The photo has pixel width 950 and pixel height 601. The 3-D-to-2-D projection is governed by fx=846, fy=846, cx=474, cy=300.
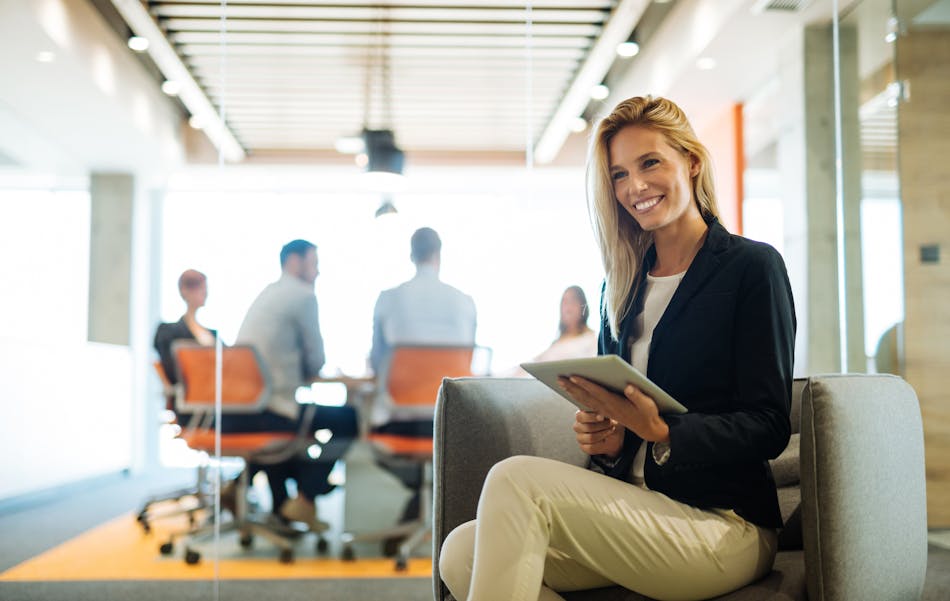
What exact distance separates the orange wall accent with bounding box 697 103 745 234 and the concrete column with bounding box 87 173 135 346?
244 cm

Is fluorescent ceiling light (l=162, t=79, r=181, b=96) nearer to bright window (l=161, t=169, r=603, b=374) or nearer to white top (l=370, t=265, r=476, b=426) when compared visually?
bright window (l=161, t=169, r=603, b=374)

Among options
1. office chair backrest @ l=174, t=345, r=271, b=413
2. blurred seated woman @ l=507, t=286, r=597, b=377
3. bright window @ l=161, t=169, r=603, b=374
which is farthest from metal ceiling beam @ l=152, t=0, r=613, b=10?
office chair backrest @ l=174, t=345, r=271, b=413

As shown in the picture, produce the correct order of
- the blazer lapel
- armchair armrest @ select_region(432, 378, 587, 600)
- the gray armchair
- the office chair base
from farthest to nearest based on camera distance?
1. the office chair base
2. armchair armrest @ select_region(432, 378, 587, 600)
3. the blazer lapel
4. the gray armchair

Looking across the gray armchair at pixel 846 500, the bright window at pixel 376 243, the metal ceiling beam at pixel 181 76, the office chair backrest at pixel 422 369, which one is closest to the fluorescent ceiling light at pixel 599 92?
the bright window at pixel 376 243

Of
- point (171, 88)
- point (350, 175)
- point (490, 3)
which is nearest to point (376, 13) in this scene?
point (490, 3)

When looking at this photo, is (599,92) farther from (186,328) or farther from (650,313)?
(650,313)

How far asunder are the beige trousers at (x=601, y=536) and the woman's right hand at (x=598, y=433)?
17cm

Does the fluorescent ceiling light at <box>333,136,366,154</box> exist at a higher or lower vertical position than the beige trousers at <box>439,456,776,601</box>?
higher

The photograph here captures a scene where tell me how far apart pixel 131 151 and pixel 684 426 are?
258 cm

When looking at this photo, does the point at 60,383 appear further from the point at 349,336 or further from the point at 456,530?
the point at 456,530

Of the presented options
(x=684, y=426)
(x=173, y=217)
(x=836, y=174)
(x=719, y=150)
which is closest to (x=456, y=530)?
(x=684, y=426)

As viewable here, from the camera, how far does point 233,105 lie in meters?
3.24

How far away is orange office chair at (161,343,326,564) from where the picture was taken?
3.16 m

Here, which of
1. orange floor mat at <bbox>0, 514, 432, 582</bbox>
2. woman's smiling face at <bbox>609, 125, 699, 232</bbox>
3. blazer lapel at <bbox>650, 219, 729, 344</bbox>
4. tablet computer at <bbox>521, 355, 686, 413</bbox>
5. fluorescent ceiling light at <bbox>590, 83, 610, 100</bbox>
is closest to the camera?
tablet computer at <bbox>521, 355, 686, 413</bbox>
